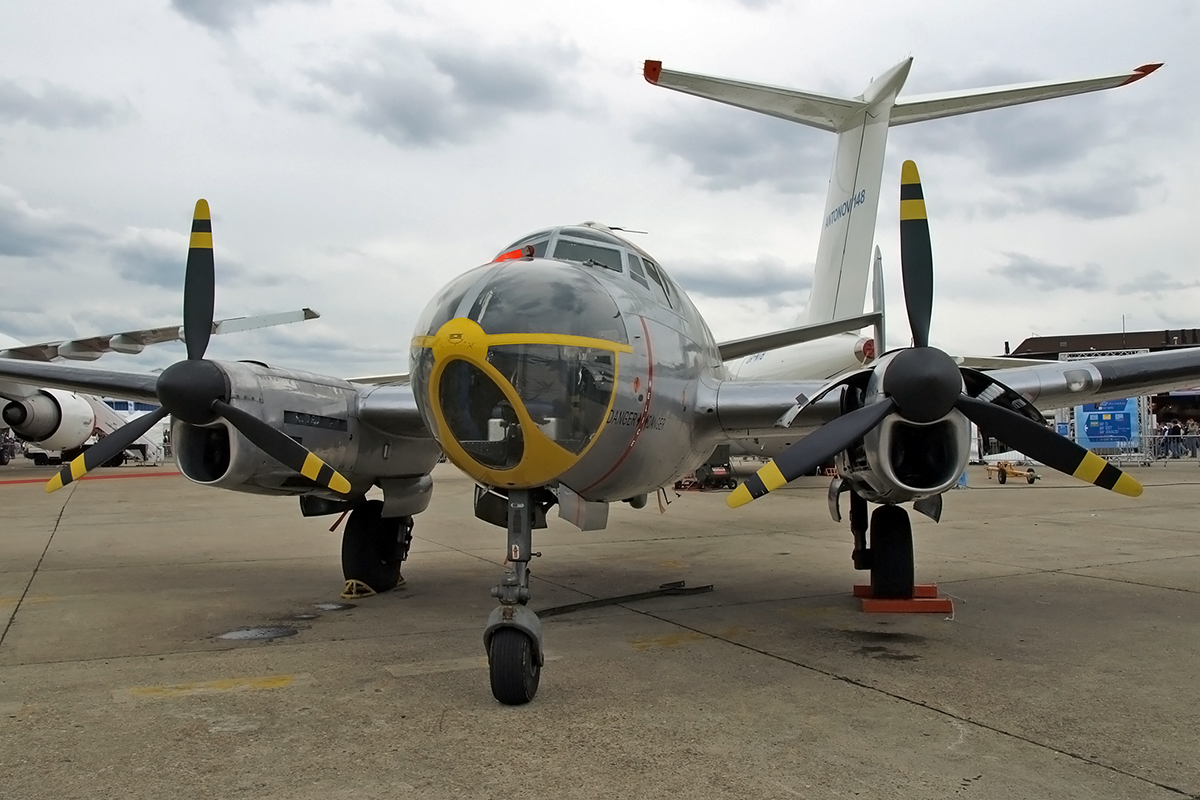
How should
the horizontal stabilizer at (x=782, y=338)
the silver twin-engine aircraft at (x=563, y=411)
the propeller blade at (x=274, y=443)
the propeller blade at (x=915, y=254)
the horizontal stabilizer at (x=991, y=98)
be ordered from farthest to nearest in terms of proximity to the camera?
the horizontal stabilizer at (x=991, y=98) → the horizontal stabilizer at (x=782, y=338) → the propeller blade at (x=274, y=443) → the propeller blade at (x=915, y=254) → the silver twin-engine aircraft at (x=563, y=411)

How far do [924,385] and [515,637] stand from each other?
329cm

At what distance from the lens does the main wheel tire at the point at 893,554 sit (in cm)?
821

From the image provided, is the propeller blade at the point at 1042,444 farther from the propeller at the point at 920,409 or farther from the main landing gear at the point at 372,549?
the main landing gear at the point at 372,549

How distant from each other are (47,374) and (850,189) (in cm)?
1536

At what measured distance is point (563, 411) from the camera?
5.47 meters

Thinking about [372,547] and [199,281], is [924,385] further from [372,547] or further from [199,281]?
[199,281]

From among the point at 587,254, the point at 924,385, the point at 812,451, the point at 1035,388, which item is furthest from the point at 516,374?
the point at 1035,388

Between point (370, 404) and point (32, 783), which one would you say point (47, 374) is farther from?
point (32, 783)

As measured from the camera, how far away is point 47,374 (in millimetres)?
8844

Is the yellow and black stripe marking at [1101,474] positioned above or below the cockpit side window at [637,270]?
below

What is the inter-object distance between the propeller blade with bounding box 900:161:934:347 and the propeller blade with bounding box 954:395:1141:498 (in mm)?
707

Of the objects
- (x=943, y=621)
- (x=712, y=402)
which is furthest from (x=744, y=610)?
(x=712, y=402)

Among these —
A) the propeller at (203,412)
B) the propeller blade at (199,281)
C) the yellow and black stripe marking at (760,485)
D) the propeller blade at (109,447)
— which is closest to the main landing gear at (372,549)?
the propeller at (203,412)

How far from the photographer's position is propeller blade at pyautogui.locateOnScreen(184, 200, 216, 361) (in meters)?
7.73
